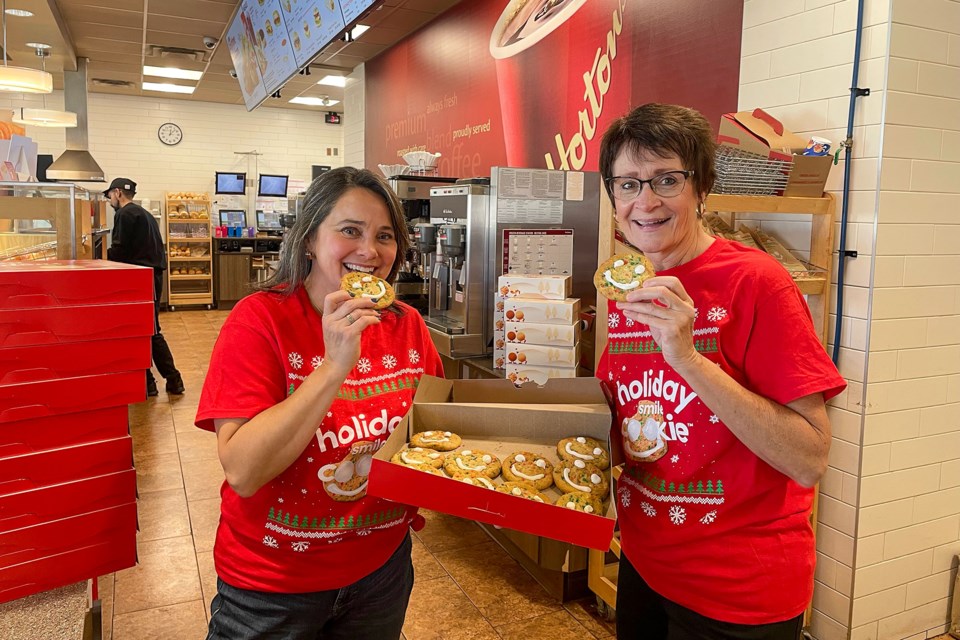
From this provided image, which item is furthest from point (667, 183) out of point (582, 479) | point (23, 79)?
point (23, 79)

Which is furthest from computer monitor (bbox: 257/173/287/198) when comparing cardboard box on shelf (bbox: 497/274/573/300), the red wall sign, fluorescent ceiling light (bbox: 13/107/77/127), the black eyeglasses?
the black eyeglasses

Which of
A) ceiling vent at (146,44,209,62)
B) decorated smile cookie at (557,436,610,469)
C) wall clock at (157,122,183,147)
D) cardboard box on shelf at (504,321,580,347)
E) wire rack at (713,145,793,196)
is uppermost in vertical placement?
ceiling vent at (146,44,209,62)

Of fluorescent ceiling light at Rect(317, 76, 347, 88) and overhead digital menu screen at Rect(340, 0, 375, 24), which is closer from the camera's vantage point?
overhead digital menu screen at Rect(340, 0, 375, 24)

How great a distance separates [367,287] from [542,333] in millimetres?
1805

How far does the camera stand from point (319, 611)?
1444 mm

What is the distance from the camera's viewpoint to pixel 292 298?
58.2 inches

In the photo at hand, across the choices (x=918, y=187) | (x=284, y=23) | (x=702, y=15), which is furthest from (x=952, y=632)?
(x=284, y=23)

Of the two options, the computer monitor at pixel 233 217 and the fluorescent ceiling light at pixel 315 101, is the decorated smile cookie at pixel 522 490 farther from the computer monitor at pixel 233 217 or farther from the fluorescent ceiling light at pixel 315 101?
the computer monitor at pixel 233 217

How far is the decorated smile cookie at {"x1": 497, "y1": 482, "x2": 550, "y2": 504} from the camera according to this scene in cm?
133

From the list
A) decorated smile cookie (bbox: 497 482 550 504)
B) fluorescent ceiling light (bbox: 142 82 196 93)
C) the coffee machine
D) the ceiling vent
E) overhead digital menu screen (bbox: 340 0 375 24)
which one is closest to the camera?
decorated smile cookie (bbox: 497 482 550 504)

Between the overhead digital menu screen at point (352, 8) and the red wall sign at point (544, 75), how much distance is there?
4.43ft

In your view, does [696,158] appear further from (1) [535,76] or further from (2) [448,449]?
(1) [535,76]

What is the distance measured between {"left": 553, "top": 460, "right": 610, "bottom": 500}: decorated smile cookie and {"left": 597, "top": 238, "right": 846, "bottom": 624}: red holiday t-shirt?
10cm

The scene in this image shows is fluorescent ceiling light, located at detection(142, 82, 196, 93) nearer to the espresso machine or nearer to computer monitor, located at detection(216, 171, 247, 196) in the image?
computer monitor, located at detection(216, 171, 247, 196)
